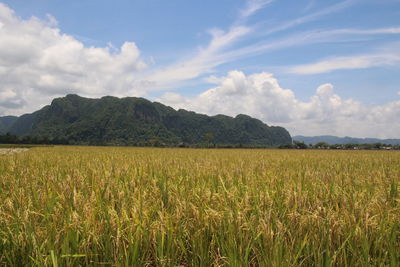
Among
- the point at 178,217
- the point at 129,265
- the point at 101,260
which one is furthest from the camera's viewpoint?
the point at 178,217

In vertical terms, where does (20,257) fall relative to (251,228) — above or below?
below

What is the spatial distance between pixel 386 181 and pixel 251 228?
481cm

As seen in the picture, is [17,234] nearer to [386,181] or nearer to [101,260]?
[101,260]

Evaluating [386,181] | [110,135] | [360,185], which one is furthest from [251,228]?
[110,135]

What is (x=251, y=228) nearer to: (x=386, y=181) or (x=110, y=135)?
(x=386, y=181)

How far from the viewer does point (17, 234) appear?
2393 mm

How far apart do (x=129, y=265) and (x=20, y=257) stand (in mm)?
1044

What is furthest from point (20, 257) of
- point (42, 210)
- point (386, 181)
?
point (386, 181)

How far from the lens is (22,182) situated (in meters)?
4.88

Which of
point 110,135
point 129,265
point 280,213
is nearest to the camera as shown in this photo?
point 129,265

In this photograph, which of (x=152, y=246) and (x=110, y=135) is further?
(x=110, y=135)

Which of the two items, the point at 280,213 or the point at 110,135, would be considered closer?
the point at 280,213

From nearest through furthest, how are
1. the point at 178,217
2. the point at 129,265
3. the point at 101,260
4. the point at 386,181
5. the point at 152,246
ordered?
the point at 129,265
the point at 101,260
the point at 152,246
the point at 178,217
the point at 386,181

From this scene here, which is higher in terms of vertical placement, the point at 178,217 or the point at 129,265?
the point at 178,217
